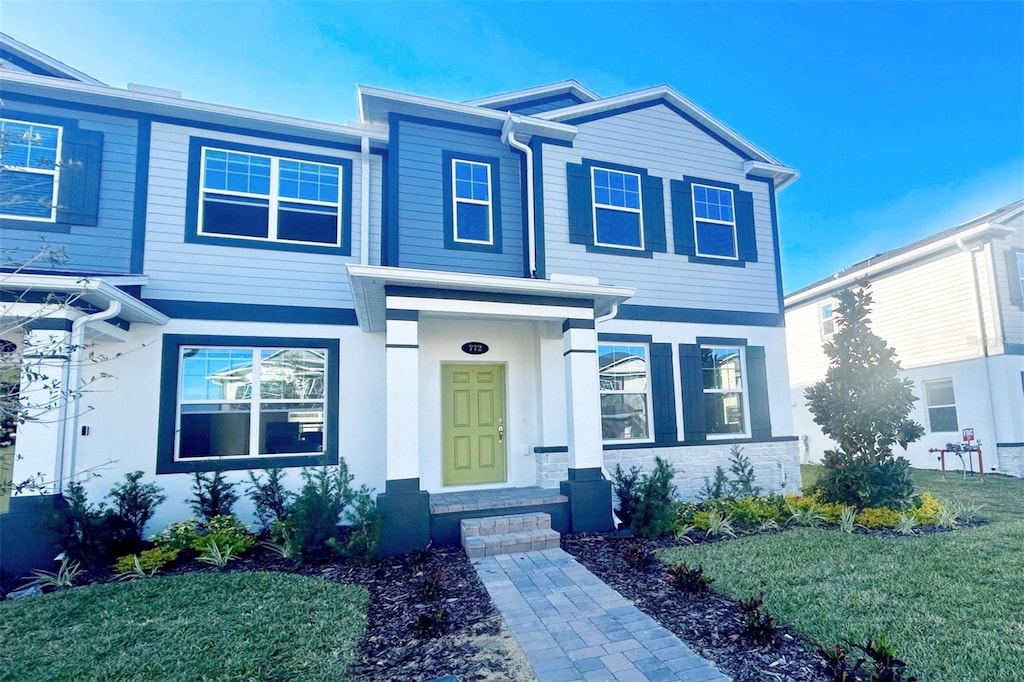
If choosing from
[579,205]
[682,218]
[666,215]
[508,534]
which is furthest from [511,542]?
[682,218]

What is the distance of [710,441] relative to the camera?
900 centimetres

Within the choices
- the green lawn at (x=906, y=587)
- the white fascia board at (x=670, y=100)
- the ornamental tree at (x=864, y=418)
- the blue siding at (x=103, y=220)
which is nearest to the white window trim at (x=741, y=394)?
the ornamental tree at (x=864, y=418)

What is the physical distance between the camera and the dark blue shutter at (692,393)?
892cm

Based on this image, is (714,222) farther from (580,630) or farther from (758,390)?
(580,630)

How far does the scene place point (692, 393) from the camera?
9.04m

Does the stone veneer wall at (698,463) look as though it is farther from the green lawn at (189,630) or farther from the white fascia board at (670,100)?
the white fascia board at (670,100)

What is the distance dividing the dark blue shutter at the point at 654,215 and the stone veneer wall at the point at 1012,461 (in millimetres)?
10073

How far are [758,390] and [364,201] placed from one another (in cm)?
759

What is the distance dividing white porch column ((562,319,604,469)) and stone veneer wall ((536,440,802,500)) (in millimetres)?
882

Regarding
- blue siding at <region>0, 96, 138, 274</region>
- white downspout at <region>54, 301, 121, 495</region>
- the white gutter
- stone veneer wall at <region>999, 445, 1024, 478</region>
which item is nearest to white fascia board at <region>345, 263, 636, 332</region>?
the white gutter

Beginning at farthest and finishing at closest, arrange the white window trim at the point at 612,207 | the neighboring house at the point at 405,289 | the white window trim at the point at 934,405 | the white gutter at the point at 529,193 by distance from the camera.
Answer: the white window trim at the point at 934,405 < the white window trim at the point at 612,207 < the white gutter at the point at 529,193 < the neighboring house at the point at 405,289

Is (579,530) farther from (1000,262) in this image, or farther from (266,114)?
(1000,262)

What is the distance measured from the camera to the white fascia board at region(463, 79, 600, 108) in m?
9.45

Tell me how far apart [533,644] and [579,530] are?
3.13 metres
